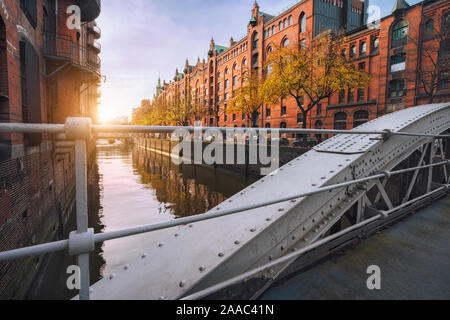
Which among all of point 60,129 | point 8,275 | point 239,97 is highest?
point 239,97

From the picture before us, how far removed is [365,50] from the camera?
2642 centimetres

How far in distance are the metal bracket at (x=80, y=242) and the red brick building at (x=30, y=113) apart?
5.53 m

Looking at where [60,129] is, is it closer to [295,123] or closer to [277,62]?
[277,62]

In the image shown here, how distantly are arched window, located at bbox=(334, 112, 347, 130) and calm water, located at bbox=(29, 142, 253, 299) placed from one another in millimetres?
13859

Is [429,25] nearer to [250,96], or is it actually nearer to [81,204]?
[250,96]

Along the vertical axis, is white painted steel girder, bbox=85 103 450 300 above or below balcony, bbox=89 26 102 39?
below

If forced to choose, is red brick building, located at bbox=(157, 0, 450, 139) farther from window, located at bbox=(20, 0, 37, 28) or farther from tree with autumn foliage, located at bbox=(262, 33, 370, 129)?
window, located at bbox=(20, 0, 37, 28)

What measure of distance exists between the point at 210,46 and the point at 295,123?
33.2 metres

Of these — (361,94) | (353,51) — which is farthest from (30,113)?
(353,51)

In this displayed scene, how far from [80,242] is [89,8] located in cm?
1718

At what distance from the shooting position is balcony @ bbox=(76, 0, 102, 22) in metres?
13.0

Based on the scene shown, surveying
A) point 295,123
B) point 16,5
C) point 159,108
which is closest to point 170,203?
point 16,5

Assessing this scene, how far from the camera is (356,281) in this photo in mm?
2148

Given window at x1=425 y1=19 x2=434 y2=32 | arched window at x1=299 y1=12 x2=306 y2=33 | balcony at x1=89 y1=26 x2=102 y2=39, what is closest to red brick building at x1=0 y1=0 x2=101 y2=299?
balcony at x1=89 y1=26 x2=102 y2=39
